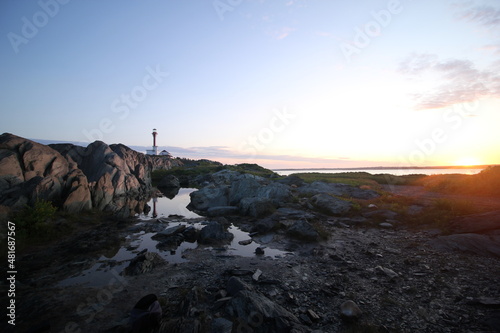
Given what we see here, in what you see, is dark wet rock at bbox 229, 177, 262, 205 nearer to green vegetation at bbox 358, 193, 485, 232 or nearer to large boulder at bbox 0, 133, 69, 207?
green vegetation at bbox 358, 193, 485, 232

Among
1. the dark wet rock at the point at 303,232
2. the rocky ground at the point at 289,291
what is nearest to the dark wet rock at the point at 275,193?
the dark wet rock at the point at 303,232

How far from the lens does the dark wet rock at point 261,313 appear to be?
596 centimetres

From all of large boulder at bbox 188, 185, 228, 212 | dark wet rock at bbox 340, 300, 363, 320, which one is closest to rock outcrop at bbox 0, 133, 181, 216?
large boulder at bbox 188, 185, 228, 212

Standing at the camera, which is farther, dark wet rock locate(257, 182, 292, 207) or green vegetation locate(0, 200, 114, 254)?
dark wet rock locate(257, 182, 292, 207)

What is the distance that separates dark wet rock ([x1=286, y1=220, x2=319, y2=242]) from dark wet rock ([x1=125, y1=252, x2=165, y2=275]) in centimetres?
837

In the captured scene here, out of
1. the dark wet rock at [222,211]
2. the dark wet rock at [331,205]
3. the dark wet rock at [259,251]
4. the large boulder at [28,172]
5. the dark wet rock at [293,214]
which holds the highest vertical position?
the large boulder at [28,172]

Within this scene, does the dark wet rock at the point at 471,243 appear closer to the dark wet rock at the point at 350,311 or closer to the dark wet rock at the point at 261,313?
the dark wet rock at the point at 350,311

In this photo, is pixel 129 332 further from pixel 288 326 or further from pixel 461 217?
pixel 461 217

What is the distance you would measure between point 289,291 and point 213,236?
739 centimetres

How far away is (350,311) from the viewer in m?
6.49

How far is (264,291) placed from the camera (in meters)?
8.11

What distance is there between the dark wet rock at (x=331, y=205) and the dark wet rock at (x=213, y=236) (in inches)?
400

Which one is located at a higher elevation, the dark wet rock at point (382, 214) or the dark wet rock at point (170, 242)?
the dark wet rock at point (382, 214)

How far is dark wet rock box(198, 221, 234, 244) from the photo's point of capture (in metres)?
13.9
